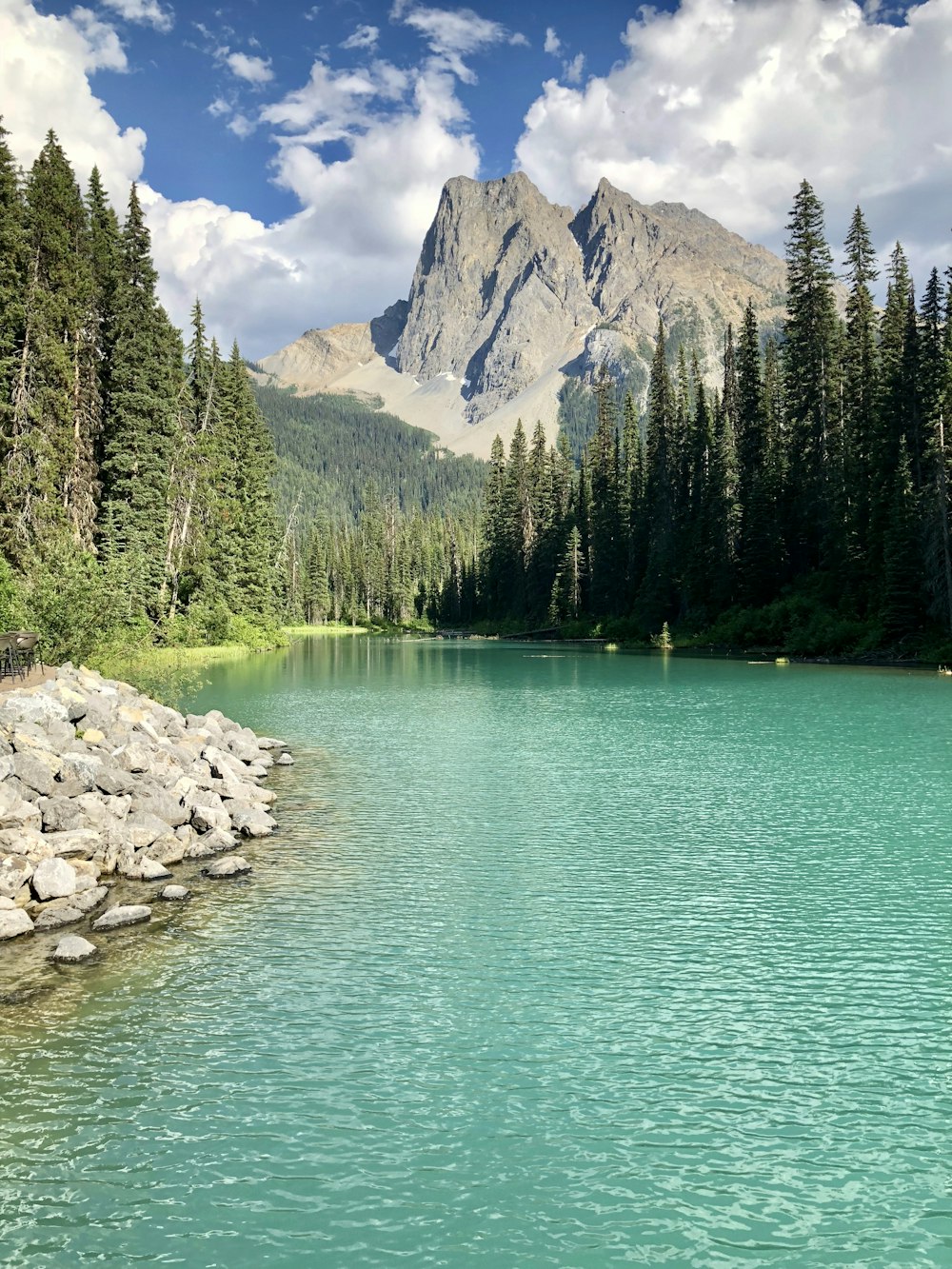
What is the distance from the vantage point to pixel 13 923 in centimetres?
1316

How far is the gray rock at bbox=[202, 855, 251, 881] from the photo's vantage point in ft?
53.3

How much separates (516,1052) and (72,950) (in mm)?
6129

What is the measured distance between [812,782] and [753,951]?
38.8 feet

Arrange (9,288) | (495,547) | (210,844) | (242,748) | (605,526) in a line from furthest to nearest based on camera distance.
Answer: (495,547), (605,526), (9,288), (242,748), (210,844)

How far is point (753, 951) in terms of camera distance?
1297 cm

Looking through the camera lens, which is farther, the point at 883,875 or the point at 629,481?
the point at 629,481

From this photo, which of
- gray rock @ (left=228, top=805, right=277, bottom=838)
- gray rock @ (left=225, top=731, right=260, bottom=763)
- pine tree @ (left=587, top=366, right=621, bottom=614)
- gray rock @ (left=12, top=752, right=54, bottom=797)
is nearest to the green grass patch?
pine tree @ (left=587, top=366, right=621, bottom=614)

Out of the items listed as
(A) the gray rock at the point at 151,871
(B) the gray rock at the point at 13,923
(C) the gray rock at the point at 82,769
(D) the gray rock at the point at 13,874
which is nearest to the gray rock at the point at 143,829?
(A) the gray rock at the point at 151,871

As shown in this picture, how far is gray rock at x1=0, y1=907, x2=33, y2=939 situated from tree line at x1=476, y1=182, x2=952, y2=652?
173 feet

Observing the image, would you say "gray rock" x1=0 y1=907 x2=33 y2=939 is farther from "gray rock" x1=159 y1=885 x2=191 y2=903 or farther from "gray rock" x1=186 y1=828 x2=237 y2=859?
"gray rock" x1=186 y1=828 x2=237 y2=859

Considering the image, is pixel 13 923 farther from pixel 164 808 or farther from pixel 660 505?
pixel 660 505

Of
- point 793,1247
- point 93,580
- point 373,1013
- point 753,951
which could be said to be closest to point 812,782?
point 753,951

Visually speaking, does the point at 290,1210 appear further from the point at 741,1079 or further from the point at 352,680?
the point at 352,680

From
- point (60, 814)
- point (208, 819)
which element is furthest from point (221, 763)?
point (60, 814)
